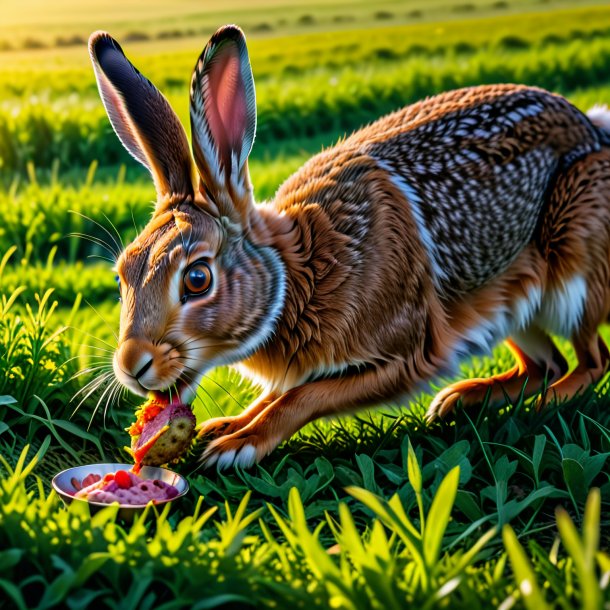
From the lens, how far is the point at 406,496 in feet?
11.6

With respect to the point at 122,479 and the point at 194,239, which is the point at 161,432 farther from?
the point at 194,239

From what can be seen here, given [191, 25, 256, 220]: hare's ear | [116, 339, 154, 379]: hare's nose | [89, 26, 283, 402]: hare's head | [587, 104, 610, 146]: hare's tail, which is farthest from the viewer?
[587, 104, 610, 146]: hare's tail

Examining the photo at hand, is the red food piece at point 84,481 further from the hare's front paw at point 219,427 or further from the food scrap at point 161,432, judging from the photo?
the hare's front paw at point 219,427

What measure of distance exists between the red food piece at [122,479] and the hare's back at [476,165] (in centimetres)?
149

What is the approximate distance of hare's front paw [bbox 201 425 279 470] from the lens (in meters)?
3.72

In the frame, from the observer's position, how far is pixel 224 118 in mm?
3689

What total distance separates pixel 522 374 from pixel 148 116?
7.13 ft

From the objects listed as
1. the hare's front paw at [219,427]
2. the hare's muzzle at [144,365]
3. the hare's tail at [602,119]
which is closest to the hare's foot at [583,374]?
the hare's tail at [602,119]

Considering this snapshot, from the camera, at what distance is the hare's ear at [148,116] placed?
12.2ft

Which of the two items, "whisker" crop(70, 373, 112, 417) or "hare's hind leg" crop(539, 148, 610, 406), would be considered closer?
"whisker" crop(70, 373, 112, 417)

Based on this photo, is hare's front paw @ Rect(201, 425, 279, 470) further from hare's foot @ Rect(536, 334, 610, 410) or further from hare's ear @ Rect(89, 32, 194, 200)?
hare's foot @ Rect(536, 334, 610, 410)

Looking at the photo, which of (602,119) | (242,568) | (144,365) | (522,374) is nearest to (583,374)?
(522,374)

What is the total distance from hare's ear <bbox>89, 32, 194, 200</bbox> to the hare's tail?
201cm

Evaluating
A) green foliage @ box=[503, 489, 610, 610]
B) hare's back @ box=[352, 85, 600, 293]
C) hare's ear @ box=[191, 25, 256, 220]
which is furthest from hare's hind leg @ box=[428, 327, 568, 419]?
green foliage @ box=[503, 489, 610, 610]
